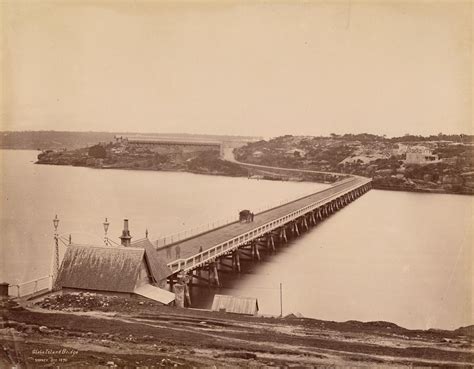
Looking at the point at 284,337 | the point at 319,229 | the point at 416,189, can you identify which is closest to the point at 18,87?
the point at 284,337

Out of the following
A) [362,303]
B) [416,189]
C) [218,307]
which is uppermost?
[416,189]

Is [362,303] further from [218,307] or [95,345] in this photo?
[95,345]

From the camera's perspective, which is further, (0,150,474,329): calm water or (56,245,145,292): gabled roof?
(0,150,474,329): calm water

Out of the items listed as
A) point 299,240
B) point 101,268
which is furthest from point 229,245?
point 299,240

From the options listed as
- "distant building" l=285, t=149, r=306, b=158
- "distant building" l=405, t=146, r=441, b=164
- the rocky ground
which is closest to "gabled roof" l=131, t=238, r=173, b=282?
the rocky ground

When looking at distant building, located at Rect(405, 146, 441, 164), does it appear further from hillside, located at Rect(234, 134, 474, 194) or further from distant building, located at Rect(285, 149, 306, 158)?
distant building, located at Rect(285, 149, 306, 158)

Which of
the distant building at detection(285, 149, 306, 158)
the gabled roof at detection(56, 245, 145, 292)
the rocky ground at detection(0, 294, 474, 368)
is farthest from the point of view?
the distant building at detection(285, 149, 306, 158)

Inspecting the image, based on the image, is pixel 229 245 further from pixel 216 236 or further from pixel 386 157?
pixel 386 157
